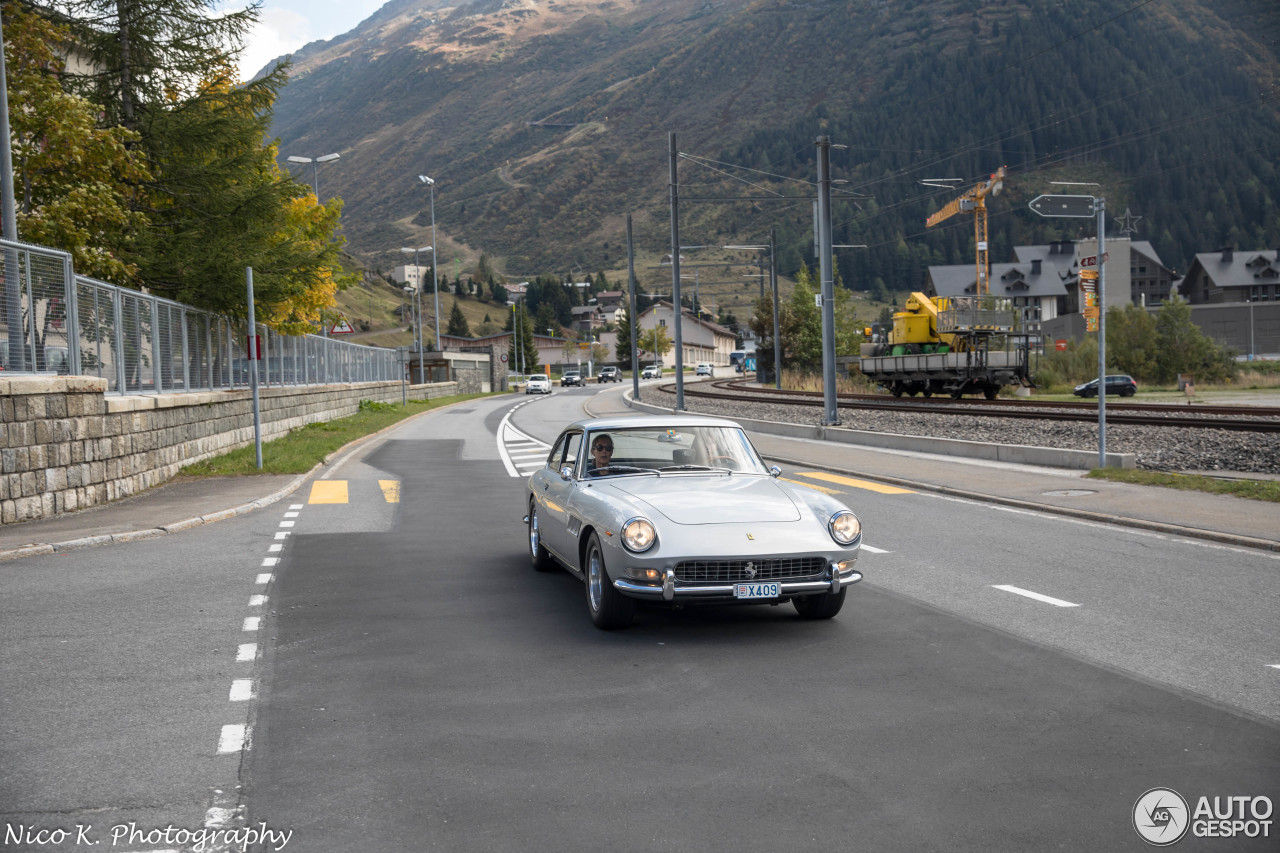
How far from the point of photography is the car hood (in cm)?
740

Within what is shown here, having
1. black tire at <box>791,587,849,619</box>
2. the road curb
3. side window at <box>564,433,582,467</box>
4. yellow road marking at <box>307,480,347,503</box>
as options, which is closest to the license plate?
black tire at <box>791,587,849,619</box>

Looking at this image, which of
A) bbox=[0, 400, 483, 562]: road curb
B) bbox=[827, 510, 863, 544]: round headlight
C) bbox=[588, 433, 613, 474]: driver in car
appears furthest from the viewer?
bbox=[0, 400, 483, 562]: road curb

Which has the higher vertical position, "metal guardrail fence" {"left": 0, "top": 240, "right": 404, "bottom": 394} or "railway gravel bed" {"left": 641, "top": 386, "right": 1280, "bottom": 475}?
"metal guardrail fence" {"left": 0, "top": 240, "right": 404, "bottom": 394}

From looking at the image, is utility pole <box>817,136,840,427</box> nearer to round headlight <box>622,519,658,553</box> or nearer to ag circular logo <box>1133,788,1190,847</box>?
round headlight <box>622,519,658,553</box>

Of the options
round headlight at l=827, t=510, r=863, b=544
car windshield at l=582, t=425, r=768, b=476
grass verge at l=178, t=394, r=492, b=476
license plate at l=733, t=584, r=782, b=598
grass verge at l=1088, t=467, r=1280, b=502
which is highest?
car windshield at l=582, t=425, r=768, b=476

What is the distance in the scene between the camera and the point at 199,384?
71.3 feet

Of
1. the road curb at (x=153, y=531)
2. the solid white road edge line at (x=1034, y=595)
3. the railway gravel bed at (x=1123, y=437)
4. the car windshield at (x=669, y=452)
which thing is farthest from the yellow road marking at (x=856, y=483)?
the road curb at (x=153, y=531)

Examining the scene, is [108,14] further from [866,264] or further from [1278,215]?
[1278,215]

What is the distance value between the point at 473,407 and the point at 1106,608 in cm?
4749

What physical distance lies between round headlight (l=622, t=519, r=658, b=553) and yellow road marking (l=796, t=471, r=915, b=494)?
9.88m

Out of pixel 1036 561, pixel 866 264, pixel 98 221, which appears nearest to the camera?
pixel 1036 561

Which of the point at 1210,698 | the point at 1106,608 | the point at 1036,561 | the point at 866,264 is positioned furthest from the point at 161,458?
the point at 866,264

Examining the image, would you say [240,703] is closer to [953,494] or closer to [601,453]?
[601,453]

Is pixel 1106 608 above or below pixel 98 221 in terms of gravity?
→ below
